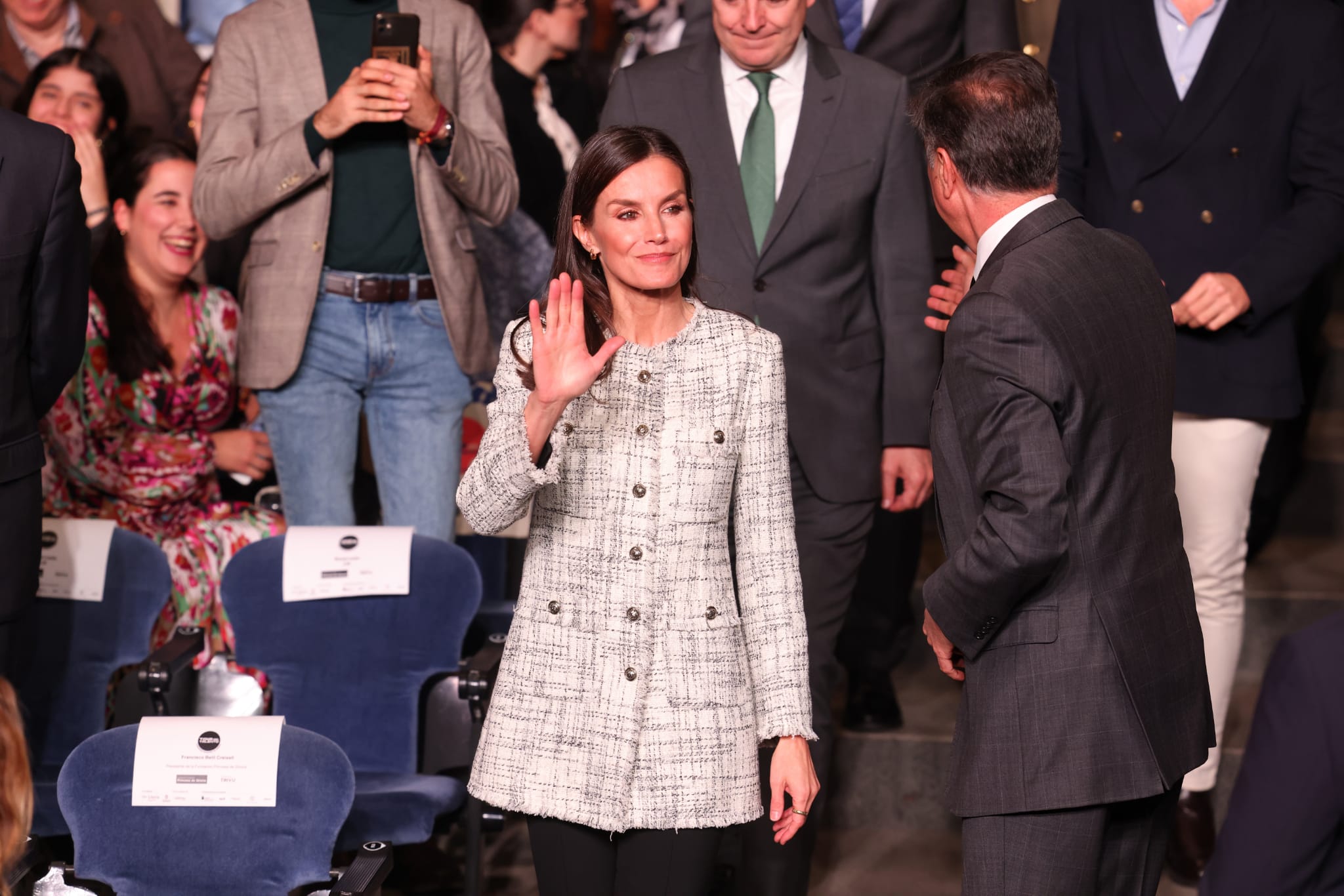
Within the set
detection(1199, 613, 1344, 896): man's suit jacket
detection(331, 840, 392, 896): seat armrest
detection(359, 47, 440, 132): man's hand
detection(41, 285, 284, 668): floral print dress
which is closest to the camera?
detection(1199, 613, 1344, 896): man's suit jacket

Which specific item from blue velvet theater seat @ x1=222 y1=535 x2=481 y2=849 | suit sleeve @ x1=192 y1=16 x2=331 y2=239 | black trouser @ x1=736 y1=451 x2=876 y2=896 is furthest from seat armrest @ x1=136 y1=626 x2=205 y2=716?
black trouser @ x1=736 y1=451 x2=876 y2=896

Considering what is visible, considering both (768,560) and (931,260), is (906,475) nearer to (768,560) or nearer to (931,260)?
(931,260)

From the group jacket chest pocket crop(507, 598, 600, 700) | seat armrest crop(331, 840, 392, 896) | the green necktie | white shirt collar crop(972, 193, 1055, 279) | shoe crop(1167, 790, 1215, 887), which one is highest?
the green necktie

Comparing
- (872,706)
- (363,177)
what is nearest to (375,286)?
(363,177)

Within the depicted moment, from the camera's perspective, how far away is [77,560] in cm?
323

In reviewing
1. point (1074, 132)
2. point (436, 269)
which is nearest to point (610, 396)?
point (436, 269)

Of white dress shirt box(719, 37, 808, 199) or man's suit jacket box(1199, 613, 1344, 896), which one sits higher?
white dress shirt box(719, 37, 808, 199)

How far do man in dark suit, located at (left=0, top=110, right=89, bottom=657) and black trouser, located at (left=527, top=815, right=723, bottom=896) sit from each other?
1.22 metres

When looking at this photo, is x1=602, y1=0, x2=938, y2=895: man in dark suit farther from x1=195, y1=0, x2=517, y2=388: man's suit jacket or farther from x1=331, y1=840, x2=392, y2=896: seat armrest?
x1=331, y1=840, x2=392, y2=896: seat armrest

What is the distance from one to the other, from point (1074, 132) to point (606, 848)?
2.07 meters

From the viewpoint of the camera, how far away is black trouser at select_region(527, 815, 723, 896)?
204 cm

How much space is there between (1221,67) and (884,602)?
156 centimetres

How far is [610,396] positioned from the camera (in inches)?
81.8

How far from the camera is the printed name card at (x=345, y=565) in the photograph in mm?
3127
